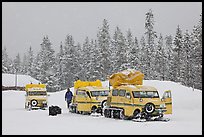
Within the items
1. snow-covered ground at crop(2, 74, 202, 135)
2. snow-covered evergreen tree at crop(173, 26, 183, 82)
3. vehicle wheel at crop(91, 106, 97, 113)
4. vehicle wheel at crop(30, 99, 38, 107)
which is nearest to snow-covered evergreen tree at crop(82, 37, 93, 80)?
snow-covered evergreen tree at crop(173, 26, 183, 82)

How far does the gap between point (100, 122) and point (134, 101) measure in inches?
104

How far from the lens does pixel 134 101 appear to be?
23328mm

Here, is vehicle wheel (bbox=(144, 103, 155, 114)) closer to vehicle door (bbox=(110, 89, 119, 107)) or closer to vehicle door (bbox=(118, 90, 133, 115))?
vehicle door (bbox=(118, 90, 133, 115))

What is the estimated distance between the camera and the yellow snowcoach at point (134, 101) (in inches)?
909

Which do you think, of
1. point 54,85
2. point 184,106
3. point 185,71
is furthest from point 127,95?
point 54,85

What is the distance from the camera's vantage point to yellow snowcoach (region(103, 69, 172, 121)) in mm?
23078

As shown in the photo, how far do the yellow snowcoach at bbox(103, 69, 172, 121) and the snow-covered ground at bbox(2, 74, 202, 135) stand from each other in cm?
79

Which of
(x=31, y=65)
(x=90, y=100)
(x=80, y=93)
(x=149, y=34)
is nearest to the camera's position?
(x=90, y=100)

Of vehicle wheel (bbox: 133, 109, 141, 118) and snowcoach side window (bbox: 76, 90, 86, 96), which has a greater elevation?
snowcoach side window (bbox: 76, 90, 86, 96)

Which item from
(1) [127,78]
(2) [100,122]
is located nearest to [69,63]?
(1) [127,78]

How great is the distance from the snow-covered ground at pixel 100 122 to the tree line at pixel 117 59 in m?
22.1

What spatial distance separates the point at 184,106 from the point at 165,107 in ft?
35.2

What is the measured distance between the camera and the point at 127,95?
24.0m

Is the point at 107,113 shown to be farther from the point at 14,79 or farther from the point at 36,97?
the point at 14,79
